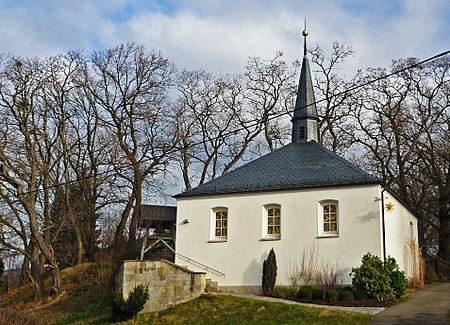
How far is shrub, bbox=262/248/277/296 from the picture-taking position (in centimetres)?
2208

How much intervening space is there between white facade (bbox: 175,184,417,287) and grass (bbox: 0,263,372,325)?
260cm

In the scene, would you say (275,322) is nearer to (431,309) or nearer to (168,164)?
(431,309)

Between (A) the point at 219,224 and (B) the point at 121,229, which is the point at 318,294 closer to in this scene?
(A) the point at 219,224

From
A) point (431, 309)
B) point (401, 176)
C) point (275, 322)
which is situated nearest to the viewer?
point (275, 322)

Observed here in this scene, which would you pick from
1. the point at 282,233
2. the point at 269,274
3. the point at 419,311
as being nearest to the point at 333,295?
the point at 269,274

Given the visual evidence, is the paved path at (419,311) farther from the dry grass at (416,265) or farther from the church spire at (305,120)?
the church spire at (305,120)

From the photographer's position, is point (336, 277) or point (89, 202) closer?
point (336, 277)

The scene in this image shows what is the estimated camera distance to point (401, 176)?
34844mm

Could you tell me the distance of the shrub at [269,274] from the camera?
22.1 m

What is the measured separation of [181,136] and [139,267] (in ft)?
50.3

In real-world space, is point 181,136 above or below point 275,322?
above

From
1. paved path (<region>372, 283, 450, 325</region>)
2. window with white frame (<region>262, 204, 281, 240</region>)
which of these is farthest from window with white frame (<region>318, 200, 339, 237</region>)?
paved path (<region>372, 283, 450, 325</region>)

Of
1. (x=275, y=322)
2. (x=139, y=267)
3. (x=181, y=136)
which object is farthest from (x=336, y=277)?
(x=181, y=136)

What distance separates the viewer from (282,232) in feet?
76.2
